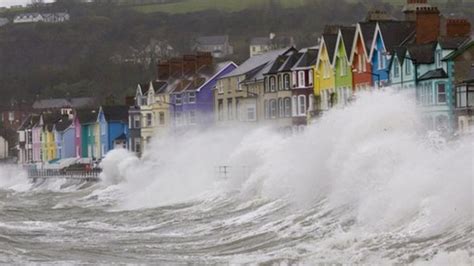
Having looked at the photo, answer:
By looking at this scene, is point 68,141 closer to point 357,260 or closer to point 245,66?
point 245,66

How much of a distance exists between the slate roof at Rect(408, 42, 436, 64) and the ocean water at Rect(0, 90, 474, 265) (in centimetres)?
919

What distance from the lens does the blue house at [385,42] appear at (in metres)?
62.2

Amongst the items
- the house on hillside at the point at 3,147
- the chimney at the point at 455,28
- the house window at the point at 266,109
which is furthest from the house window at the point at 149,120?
the house on hillside at the point at 3,147

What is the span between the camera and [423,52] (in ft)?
194

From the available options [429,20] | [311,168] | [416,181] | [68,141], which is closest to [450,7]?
[68,141]

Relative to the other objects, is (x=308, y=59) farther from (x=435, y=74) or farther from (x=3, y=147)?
(x=3, y=147)

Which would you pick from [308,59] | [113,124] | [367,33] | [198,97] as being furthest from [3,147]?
→ [367,33]

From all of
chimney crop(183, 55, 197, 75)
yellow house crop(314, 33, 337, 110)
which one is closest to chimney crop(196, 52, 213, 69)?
chimney crop(183, 55, 197, 75)

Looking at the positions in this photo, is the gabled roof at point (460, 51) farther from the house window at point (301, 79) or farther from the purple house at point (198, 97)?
the purple house at point (198, 97)

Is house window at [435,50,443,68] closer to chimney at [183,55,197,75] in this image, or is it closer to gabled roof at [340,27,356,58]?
gabled roof at [340,27,356,58]

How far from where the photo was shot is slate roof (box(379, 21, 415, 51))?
62156mm

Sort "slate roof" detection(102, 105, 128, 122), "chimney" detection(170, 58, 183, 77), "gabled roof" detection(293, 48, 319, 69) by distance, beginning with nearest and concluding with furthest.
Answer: "gabled roof" detection(293, 48, 319, 69), "chimney" detection(170, 58, 183, 77), "slate roof" detection(102, 105, 128, 122)

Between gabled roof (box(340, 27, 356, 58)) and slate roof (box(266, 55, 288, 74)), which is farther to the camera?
slate roof (box(266, 55, 288, 74))

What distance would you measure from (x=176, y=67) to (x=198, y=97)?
417 inches
